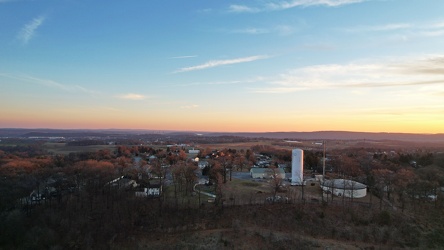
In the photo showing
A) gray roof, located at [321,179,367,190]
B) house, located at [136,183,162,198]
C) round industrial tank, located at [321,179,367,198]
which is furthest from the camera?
gray roof, located at [321,179,367,190]

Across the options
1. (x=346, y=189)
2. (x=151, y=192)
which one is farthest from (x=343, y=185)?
(x=151, y=192)

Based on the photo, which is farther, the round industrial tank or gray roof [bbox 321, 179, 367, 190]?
gray roof [bbox 321, 179, 367, 190]

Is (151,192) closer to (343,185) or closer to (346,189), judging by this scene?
(346,189)

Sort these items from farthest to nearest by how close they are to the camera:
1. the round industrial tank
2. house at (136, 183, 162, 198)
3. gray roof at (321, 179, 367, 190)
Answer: gray roof at (321, 179, 367, 190) < the round industrial tank < house at (136, 183, 162, 198)

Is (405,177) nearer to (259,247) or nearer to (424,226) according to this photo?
(424,226)

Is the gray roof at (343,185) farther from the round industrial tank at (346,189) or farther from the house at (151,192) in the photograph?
the house at (151,192)

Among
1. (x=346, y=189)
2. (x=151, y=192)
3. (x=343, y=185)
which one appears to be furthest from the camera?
(x=343, y=185)

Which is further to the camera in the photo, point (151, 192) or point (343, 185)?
point (343, 185)

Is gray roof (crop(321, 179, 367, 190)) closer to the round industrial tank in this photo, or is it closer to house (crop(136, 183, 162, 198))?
the round industrial tank

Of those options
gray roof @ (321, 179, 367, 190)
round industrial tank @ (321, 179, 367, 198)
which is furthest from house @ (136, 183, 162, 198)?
gray roof @ (321, 179, 367, 190)
